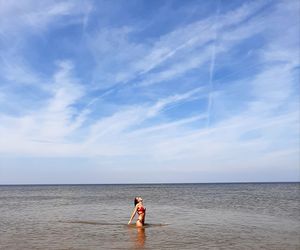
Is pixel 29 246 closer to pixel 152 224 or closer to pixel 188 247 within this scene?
pixel 188 247

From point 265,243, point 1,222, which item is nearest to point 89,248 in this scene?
point 265,243

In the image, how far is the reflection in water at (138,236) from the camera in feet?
60.2

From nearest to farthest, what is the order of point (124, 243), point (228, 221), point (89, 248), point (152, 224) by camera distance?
point (89, 248) < point (124, 243) < point (152, 224) < point (228, 221)

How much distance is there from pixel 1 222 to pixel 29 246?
1179cm

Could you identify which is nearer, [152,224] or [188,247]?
[188,247]

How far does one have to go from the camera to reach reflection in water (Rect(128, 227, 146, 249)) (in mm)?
18344

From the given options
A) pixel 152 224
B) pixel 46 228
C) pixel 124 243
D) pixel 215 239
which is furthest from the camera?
pixel 152 224

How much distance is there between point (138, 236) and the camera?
20812mm

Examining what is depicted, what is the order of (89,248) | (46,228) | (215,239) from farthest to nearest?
(46,228)
(215,239)
(89,248)

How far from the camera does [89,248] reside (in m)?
17.4

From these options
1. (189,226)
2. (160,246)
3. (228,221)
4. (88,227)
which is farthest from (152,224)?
(160,246)

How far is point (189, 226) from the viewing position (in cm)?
2555

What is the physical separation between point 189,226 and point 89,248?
1005cm

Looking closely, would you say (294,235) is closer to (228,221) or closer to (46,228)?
(228,221)
